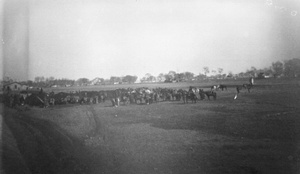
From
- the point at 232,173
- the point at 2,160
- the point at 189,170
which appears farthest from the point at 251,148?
the point at 2,160

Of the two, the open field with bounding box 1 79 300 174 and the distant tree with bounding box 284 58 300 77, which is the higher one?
the distant tree with bounding box 284 58 300 77

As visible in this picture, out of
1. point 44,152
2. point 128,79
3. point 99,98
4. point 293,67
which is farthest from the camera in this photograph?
point 128,79

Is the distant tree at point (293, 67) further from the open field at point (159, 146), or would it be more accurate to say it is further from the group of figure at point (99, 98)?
the open field at point (159, 146)

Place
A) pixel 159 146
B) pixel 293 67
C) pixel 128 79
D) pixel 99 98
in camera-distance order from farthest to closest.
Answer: pixel 128 79 < pixel 293 67 < pixel 99 98 < pixel 159 146

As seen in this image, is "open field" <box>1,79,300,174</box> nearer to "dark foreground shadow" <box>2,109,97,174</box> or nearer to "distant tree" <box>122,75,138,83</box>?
"dark foreground shadow" <box>2,109,97,174</box>

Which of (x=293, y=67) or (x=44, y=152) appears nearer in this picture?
(x=44, y=152)

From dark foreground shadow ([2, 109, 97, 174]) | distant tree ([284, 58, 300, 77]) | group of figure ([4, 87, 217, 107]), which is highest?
distant tree ([284, 58, 300, 77])

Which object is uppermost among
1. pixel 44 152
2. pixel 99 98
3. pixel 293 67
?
pixel 293 67

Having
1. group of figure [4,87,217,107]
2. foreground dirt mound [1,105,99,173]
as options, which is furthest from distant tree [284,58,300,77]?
foreground dirt mound [1,105,99,173]

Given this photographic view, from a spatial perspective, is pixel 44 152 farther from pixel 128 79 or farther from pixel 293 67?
pixel 128 79

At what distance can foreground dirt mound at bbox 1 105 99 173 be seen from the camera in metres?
6.64

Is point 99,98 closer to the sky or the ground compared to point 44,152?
closer to the sky

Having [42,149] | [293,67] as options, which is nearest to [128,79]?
[293,67]

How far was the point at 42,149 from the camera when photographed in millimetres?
8031
